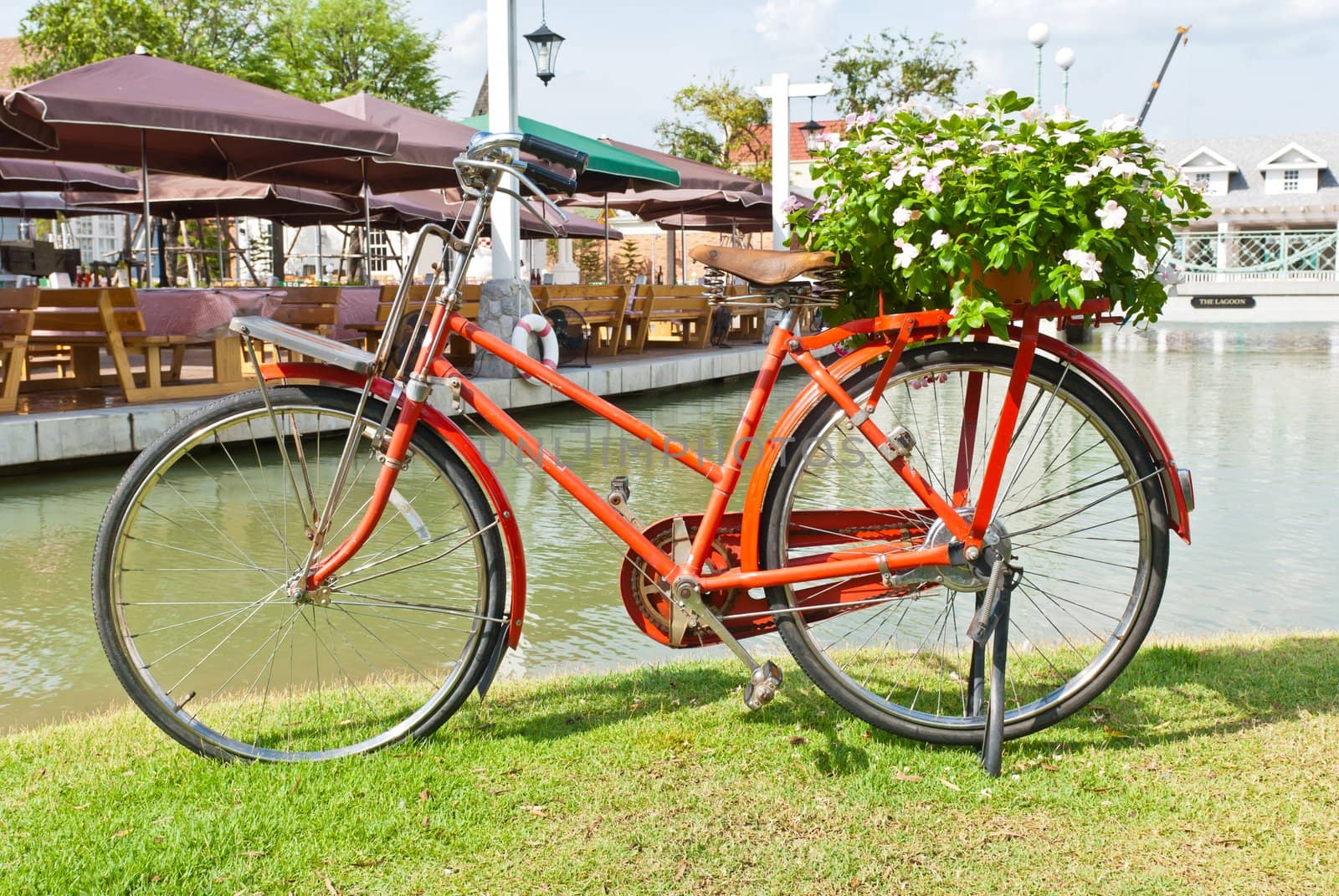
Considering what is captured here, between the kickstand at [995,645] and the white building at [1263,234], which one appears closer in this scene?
the kickstand at [995,645]

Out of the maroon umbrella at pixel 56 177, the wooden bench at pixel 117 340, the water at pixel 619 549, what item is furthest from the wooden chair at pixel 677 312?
the maroon umbrella at pixel 56 177

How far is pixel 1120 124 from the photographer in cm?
260

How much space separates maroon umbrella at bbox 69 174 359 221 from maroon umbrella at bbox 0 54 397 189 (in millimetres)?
4824

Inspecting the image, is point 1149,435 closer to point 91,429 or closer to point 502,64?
point 91,429

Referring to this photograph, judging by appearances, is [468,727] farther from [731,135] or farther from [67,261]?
[731,135]

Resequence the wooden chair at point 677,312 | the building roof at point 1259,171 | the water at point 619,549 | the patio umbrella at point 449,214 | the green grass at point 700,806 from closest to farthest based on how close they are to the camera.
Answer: the green grass at point 700,806, the water at point 619,549, the wooden chair at point 677,312, the patio umbrella at point 449,214, the building roof at point 1259,171

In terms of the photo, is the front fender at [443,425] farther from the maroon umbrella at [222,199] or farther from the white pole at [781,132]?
the white pole at [781,132]

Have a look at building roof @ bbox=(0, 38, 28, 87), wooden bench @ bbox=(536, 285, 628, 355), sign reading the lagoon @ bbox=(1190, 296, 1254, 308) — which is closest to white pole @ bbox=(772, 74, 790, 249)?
wooden bench @ bbox=(536, 285, 628, 355)

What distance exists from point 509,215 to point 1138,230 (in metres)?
9.42

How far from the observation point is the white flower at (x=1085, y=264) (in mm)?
2523

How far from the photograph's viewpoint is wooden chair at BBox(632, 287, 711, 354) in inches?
A: 563

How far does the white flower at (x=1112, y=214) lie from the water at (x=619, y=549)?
1.32 meters

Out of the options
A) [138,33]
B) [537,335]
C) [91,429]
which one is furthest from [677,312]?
[138,33]

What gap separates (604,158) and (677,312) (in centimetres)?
309
